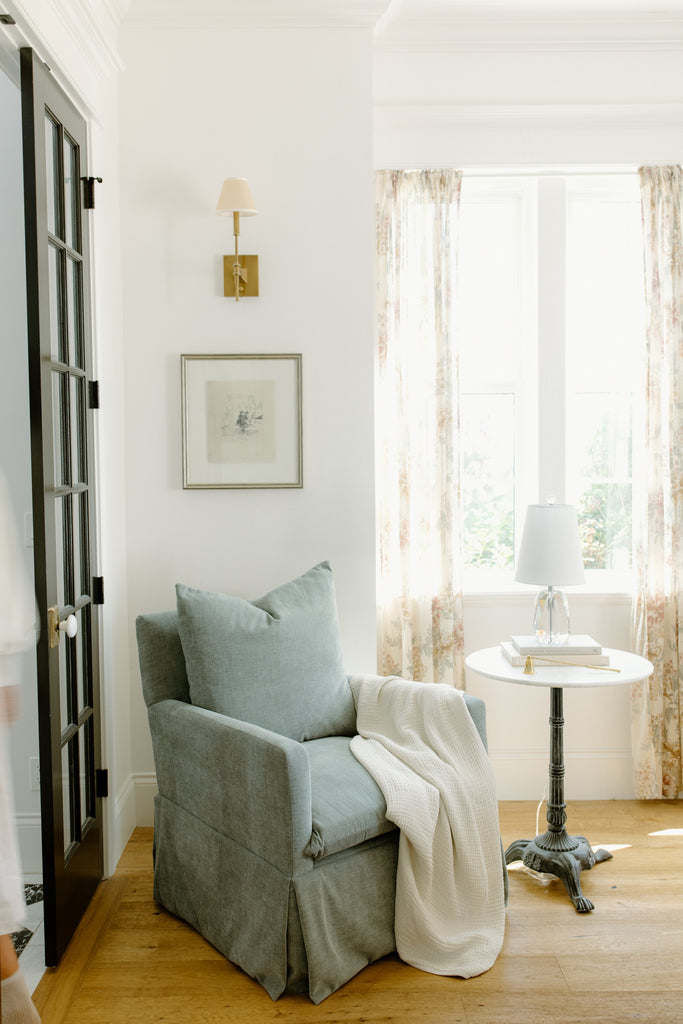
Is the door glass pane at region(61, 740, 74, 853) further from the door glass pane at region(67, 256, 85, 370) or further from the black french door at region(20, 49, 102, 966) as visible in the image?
the door glass pane at region(67, 256, 85, 370)

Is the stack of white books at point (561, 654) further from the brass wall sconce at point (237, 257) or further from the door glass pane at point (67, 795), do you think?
the brass wall sconce at point (237, 257)

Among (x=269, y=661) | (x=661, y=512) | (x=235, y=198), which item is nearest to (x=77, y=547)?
(x=269, y=661)

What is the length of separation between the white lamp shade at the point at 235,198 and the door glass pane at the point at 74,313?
546mm

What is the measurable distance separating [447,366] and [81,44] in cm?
170

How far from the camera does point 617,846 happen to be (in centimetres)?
309

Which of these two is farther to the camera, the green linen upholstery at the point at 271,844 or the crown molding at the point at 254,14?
the crown molding at the point at 254,14

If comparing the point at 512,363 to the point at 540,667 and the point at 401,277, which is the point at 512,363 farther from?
the point at 540,667

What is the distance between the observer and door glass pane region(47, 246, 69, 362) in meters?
2.44

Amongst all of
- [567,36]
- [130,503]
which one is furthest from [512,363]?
[130,503]

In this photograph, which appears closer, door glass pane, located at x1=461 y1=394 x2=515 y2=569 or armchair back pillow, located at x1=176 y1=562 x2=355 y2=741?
armchair back pillow, located at x1=176 y1=562 x2=355 y2=741

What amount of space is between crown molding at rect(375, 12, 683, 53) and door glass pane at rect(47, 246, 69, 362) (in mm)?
1684

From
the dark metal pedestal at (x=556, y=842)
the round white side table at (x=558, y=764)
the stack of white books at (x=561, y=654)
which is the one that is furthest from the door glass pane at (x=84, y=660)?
the dark metal pedestal at (x=556, y=842)

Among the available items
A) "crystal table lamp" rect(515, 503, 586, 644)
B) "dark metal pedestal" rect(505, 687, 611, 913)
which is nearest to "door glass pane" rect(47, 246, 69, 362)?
"crystal table lamp" rect(515, 503, 586, 644)

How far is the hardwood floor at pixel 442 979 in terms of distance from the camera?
2.15 metres
